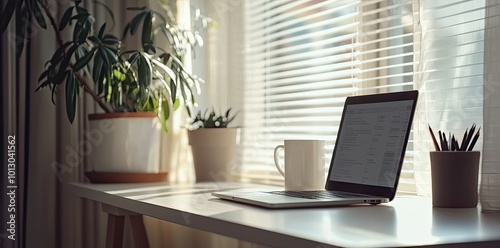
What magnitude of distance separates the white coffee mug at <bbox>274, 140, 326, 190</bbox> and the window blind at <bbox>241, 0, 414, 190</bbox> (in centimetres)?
19

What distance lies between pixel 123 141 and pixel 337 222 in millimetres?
1131

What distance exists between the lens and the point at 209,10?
7.79ft

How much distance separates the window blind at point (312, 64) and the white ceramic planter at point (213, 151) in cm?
11

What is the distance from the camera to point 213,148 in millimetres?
2102

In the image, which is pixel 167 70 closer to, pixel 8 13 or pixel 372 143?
pixel 8 13

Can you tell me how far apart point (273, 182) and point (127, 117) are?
0.45 meters

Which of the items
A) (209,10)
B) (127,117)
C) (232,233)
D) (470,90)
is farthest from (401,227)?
(209,10)

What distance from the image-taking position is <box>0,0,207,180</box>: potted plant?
1988 mm

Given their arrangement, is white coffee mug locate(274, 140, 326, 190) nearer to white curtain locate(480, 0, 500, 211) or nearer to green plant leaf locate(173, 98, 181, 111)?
white curtain locate(480, 0, 500, 211)

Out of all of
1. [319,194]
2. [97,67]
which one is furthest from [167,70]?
[319,194]

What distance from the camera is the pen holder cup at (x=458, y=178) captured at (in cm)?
126

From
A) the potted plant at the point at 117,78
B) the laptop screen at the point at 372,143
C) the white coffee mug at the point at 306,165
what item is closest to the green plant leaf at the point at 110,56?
the potted plant at the point at 117,78

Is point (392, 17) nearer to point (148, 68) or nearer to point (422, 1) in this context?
point (422, 1)

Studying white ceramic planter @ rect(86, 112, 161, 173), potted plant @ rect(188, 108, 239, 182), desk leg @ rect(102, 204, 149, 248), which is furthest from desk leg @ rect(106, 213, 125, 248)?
potted plant @ rect(188, 108, 239, 182)
